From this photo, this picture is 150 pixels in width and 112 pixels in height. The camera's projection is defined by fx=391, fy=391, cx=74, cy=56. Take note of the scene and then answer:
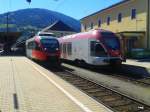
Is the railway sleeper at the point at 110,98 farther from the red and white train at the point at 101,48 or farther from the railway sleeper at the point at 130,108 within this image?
the red and white train at the point at 101,48

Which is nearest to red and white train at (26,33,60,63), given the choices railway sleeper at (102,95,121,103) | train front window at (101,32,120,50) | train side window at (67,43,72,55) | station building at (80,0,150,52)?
train side window at (67,43,72,55)

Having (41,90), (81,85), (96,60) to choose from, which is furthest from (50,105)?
(96,60)

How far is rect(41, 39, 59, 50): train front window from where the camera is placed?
31823 mm

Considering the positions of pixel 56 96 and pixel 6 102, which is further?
pixel 56 96

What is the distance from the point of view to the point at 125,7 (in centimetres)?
4588

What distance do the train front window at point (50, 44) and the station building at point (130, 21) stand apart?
6.51 metres

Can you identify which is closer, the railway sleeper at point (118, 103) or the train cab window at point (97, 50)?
the railway sleeper at point (118, 103)

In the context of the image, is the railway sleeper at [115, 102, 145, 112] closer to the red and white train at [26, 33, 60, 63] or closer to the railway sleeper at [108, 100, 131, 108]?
the railway sleeper at [108, 100, 131, 108]

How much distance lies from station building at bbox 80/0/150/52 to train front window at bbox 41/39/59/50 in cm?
651

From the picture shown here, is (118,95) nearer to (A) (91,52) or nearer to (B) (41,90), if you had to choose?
(B) (41,90)

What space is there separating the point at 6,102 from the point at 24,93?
7.44 feet

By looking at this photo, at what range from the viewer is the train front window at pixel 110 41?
26.6 metres

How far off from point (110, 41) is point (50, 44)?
270 inches

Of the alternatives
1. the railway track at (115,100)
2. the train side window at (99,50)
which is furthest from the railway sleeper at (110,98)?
the train side window at (99,50)
